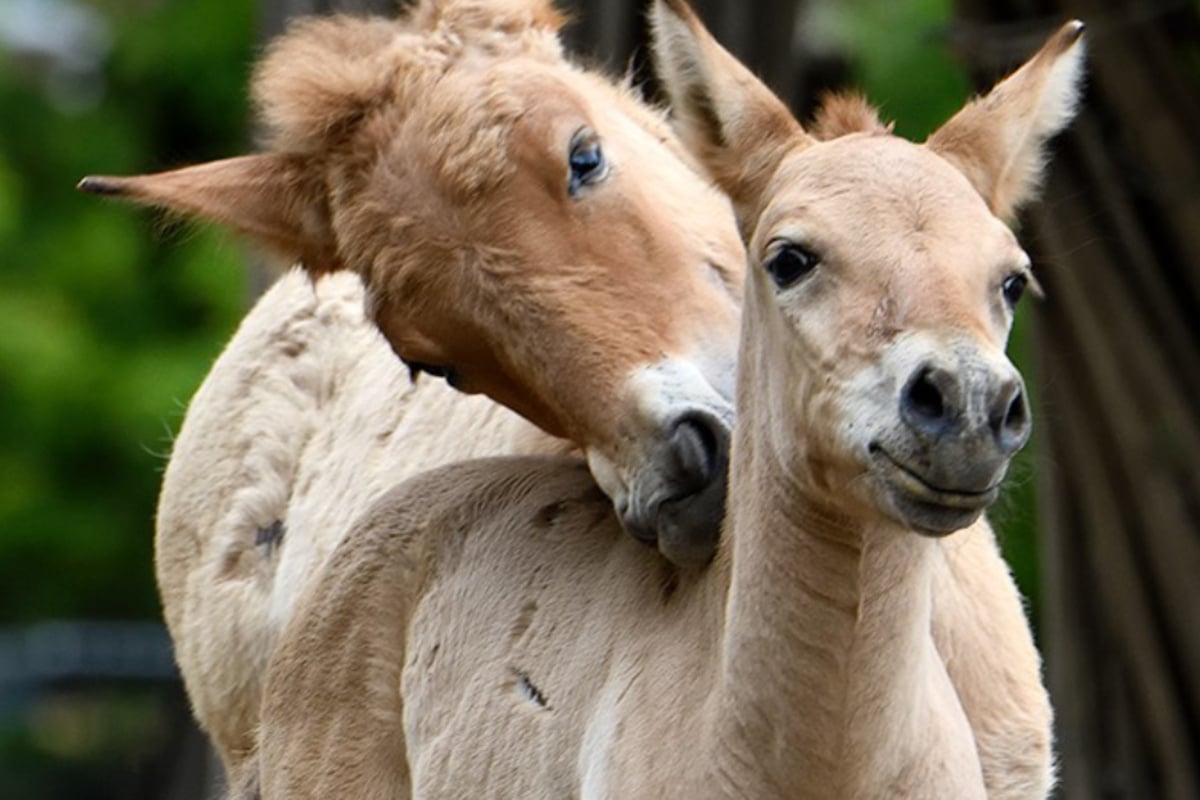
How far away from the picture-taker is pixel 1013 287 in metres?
4.68

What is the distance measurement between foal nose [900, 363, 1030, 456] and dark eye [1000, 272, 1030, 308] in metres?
0.32

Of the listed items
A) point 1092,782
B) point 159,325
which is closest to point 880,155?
point 1092,782

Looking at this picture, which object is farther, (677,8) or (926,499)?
(677,8)

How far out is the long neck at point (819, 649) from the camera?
4805mm

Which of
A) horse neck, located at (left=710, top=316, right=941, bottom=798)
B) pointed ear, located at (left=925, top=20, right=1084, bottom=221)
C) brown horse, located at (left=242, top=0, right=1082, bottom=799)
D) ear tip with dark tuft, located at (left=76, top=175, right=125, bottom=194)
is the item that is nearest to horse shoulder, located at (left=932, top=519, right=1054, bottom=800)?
brown horse, located at (left=242, top=0, right=1082, bottom=799)

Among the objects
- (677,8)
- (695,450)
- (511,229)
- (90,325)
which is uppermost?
(677,8)

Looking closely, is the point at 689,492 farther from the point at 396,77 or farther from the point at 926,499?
the point at 396,77

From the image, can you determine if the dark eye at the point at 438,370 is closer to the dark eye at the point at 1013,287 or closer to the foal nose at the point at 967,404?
the dark eye at the point at 1013,287

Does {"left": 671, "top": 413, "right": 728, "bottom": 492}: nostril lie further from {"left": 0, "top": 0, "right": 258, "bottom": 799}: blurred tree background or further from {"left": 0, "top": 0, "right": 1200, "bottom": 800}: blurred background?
{"left": 0, "top": 0, "right": 258, "bottom": 799}: blurred tree background

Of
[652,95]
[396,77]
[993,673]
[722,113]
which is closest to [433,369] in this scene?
[396,77]

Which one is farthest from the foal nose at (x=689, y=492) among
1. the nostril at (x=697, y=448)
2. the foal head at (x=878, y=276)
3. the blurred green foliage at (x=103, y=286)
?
the blurred green foliage at (x=103, y=286)

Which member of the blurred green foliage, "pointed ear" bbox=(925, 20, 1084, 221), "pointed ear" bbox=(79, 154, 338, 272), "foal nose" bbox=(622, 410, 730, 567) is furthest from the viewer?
the blurred green foliage

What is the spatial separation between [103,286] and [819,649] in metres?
11.0

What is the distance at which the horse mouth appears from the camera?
4.40 metres
